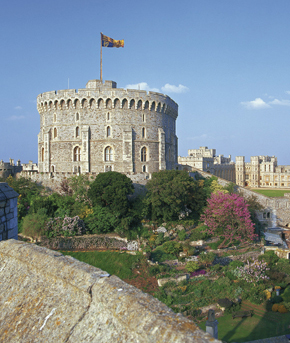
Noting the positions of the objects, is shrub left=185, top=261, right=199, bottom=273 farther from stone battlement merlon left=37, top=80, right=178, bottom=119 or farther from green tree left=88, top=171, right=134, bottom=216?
stone battlement merlon left=37, top=80, right=178, bottom=119

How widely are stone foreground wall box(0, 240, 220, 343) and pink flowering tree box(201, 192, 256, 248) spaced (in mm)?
23809

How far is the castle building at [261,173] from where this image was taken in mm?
85750

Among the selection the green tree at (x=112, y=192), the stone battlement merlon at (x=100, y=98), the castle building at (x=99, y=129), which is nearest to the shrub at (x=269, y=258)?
the green tree at (x=112, y=192)

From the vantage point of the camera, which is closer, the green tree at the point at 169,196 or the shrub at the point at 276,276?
the shrub at the point at 276,276

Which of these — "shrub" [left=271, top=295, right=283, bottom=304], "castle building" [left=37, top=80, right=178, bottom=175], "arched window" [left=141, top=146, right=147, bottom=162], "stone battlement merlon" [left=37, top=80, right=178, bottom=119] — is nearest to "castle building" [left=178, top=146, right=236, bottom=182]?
"arched window" [left=141, top=146, right=147, bottom=162]

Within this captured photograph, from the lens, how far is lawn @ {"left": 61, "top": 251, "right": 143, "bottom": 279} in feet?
70.9

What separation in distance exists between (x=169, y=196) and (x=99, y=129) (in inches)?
528

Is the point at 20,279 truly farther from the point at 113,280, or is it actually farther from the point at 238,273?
the point at 238,273

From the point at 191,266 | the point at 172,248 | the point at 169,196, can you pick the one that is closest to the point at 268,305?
the point at 191,266

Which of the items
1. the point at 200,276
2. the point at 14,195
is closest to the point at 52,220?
the point at 200,276

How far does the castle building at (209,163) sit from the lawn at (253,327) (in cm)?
5020

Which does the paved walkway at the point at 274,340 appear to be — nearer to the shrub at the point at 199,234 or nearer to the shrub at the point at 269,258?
the shrub at the point at 269,258

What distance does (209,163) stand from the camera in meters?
77.0

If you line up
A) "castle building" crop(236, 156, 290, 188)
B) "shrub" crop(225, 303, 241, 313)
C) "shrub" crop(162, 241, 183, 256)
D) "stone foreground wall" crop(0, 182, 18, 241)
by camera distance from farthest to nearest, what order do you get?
"castle building" crop(236, 156, 290, 188), "shrub" crop(162, 241, 183, 256), "shrub" crop(225, 303, 241, 313), "stone foreground wall" crop(0, 182, 18, 241)
